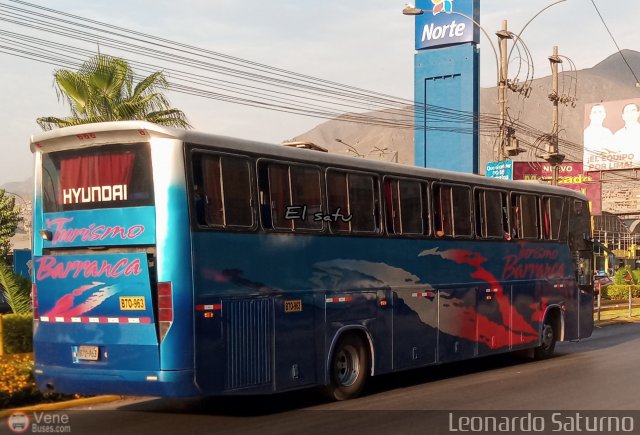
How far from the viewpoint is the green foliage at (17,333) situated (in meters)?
15.2

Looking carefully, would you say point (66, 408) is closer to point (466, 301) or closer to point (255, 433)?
point (255, 433)

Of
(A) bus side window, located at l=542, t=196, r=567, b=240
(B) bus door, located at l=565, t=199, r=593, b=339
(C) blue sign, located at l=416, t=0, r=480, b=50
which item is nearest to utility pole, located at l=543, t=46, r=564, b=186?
(C) blue sign, located at l=416, t=0, r=480, b=50

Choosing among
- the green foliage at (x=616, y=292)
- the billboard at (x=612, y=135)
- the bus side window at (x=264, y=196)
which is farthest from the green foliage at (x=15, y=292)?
the billboard at (x=612, y=135)

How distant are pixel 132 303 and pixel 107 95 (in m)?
12.7

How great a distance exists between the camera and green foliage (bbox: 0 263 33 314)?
1645cm

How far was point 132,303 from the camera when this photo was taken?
1027cm

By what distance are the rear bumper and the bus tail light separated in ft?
1.53

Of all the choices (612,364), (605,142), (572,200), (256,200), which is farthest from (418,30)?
(256,200)

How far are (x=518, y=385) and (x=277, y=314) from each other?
4.82 meters

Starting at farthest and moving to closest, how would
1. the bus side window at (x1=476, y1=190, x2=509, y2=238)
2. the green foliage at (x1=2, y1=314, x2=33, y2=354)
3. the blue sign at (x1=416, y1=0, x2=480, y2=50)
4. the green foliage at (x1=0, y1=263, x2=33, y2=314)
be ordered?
the blue sign at (x1=416, y1=0, x2=480, y2=50), the green foliage at (x1=0, y1=263, x2=33, y2=314), the bus side window at (x1=476, y1=190, x2=509, y2=238), the green foliage at (x1=2, y1=314, x2=33, y2=354)

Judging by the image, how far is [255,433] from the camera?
400 inches

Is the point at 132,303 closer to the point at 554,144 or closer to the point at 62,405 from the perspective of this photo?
the point at 62,405

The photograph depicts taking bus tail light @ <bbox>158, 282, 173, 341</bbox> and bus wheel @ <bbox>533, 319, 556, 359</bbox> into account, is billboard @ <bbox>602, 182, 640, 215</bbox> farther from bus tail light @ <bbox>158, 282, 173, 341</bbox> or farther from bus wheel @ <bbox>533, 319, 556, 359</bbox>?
bus tail light @ <bbox>158, 282, 173, 341</bbox>

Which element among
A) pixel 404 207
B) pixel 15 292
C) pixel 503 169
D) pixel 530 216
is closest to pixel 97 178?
pixel 404 207
